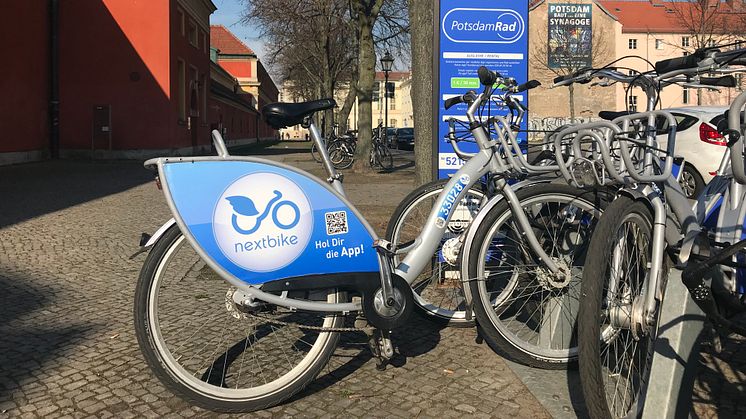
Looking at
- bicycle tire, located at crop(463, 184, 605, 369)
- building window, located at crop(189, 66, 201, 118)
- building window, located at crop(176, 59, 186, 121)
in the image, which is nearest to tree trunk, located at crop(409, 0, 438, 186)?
bicycle tire, located at crop(463, 184, 605, 369)

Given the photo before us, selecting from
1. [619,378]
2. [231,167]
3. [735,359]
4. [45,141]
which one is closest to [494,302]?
[619,378]

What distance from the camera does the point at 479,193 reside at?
12.6ft

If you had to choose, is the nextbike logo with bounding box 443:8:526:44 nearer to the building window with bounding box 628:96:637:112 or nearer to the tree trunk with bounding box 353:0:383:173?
the building window with bounding box 628:96:637:112

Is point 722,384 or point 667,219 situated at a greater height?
point 667,219

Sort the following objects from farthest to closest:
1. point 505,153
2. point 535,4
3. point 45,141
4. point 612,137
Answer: point 535,4, point 45,141, point 505,153, point 612,137

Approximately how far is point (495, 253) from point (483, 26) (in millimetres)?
2317

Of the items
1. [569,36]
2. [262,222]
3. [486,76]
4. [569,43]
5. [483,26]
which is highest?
[569,36]

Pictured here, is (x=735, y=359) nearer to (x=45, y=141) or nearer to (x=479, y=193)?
(x=479, y=193)

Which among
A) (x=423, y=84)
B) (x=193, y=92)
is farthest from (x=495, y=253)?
→ (x=193, y=92)

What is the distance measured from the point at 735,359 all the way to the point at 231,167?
2.85 meters

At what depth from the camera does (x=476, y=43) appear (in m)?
5.07

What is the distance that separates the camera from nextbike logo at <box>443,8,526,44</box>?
504 cm

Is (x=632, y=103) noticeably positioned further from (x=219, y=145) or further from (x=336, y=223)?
(x=219, y=145)

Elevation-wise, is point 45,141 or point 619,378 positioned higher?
point 45,141
